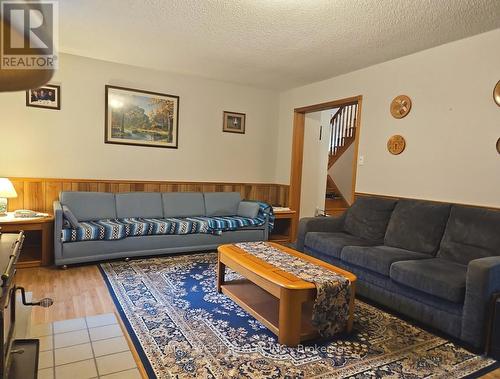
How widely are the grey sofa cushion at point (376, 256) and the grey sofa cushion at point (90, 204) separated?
2.72m

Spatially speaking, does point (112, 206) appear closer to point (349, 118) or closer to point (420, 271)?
point (420, 271)

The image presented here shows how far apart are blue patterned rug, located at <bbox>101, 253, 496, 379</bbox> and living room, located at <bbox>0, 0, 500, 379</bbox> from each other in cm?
1

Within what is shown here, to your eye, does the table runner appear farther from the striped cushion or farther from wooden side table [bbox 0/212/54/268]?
wooden side table [bbox 0/212/54/268]

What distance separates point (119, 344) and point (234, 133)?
12.0 feet

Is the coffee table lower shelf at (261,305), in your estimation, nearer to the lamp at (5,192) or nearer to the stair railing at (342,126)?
the lamp at (5,192)

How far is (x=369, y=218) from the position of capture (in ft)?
11.7

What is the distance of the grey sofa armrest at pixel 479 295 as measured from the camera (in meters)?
2.08

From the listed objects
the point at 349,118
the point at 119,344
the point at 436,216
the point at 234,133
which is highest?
the point at 349,118

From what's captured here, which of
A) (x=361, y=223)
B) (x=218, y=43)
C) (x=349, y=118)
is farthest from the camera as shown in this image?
(x=349, y=118)

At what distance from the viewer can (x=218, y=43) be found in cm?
335

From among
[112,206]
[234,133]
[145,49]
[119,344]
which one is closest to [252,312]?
[119,344]

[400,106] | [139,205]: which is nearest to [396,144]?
[400,106]

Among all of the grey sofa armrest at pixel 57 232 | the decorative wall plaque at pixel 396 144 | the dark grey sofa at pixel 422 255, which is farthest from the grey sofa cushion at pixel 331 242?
the grey sofa armrest at pixel 57 232

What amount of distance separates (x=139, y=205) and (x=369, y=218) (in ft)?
8.94
